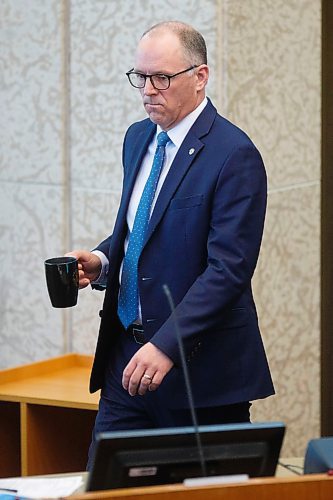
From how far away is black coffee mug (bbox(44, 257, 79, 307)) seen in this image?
108 inches

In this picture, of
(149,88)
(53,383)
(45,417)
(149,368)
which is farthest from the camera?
(53,383)

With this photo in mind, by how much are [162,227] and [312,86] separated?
1644 millimetres

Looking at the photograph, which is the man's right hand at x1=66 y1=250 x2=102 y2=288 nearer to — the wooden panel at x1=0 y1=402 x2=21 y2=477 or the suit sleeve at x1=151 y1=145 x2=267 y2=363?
the suit sleeve at x1=151 y1=145 x2=267 y2=363

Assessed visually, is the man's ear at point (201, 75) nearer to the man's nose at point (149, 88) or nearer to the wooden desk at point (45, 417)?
the man's nose at point (149, 88)

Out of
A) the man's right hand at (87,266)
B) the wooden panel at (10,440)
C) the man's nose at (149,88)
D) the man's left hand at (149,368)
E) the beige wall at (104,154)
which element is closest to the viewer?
the man's left hand at (149,368)

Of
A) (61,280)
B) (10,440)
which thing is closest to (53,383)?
(10,440)

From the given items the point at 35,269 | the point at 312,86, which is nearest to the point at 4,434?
the point at 35,269

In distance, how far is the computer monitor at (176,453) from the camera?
1815 millimetres

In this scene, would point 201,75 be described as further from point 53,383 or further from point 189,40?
point 53,383

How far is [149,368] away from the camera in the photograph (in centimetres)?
253

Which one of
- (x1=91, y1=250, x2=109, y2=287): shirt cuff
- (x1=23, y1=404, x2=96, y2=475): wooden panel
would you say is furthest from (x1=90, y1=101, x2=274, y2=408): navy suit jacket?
(x1=23, y1=404, x2=96, y2=475): wooden panel

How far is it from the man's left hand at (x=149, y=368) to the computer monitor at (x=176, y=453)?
662 mm

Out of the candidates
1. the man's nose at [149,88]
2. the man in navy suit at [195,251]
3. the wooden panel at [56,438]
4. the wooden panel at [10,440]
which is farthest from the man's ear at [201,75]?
the wooden panel at [10,440]

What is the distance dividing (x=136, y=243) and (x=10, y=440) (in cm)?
134
